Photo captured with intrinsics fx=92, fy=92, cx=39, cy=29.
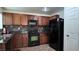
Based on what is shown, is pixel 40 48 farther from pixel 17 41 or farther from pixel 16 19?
pixel 16 19

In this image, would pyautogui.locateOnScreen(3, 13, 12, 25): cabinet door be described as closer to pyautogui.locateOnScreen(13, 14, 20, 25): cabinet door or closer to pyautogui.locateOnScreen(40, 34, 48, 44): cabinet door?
pyautogui.locateOnScreen(13, 14, 20, 25): cabinet door

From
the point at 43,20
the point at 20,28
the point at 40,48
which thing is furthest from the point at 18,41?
the point at 43,20

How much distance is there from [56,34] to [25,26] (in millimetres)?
370

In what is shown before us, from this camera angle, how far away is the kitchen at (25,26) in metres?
1.01

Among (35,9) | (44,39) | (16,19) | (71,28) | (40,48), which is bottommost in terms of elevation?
(40,48)

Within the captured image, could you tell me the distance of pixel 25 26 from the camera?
3.44ft

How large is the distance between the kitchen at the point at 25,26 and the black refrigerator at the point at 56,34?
1.5 inches

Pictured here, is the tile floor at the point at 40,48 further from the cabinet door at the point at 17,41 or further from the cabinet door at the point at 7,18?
the cabinet door at the point at 7,18

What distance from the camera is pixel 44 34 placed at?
3.49 ft

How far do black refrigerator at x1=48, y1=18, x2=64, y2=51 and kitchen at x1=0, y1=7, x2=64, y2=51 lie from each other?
0.04 metres
